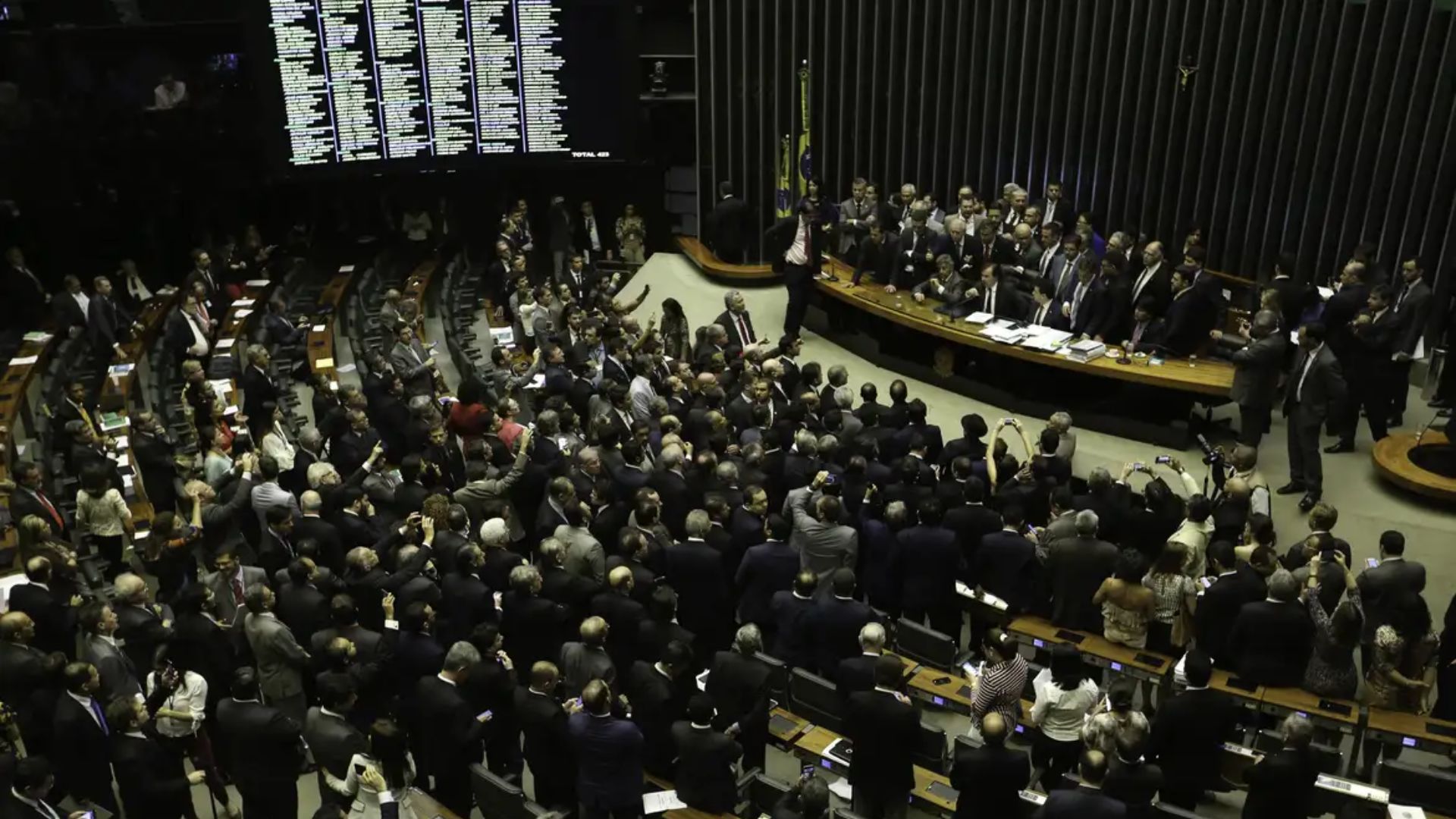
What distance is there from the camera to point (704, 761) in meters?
6.17

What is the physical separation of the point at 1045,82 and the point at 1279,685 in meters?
8.76

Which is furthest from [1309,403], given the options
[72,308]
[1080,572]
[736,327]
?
[72,308]

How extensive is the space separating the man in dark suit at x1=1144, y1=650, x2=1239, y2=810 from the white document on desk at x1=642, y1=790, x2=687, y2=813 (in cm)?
238

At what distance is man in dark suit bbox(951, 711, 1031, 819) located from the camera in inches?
231

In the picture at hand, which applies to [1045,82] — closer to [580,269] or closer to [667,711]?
[580,269]

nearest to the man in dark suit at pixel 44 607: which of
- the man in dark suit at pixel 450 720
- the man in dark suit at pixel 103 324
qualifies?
the man in dark suit at pixel 450 720

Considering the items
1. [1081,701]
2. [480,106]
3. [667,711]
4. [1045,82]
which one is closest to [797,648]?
[667,711]

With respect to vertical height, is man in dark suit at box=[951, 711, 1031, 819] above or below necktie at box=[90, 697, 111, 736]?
above

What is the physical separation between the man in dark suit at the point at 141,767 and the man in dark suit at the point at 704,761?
8.24 ft

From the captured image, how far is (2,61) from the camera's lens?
14031 mm

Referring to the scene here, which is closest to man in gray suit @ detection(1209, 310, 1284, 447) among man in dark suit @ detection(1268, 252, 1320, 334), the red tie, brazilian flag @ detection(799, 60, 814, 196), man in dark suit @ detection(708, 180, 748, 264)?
man in dark suit @ detection(1268, 252, 1320, 334)

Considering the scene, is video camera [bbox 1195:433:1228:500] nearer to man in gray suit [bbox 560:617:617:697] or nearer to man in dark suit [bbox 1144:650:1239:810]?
man in dark suit [bbox 1144:650:1239:810]

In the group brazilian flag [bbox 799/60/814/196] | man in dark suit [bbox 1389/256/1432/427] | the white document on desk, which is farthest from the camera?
brazilian flag [bbox 799/60/814/196]

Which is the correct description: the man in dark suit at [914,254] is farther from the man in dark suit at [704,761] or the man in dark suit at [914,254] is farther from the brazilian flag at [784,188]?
the man in dark suit at [704,761]
